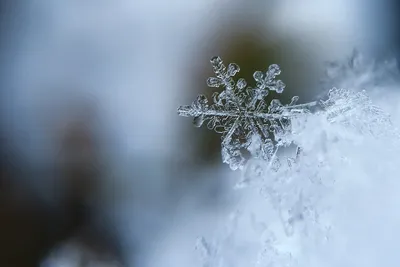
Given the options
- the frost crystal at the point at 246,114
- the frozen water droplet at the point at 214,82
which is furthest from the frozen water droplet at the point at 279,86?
the frozen water droplet at the point at 214,82

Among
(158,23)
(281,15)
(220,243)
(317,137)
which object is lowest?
(220,243)

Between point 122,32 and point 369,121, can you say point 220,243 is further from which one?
point 122,32

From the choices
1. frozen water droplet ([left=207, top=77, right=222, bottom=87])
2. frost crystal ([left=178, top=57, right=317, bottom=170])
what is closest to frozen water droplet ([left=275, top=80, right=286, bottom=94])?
frost crystal ([left=178, top=57, right=317, bottom=170])

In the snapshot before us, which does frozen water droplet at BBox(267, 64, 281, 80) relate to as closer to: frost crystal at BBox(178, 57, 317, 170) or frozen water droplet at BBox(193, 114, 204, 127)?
frost crystal at BBox(178, 57, 317, 170)

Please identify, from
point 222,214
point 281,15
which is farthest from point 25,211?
point 281,15

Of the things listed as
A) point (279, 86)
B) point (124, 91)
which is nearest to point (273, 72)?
point (279, 86)

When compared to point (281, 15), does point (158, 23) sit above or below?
below

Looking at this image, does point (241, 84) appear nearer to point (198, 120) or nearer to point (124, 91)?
point (198, 120)

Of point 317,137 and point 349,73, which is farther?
point 349,73
